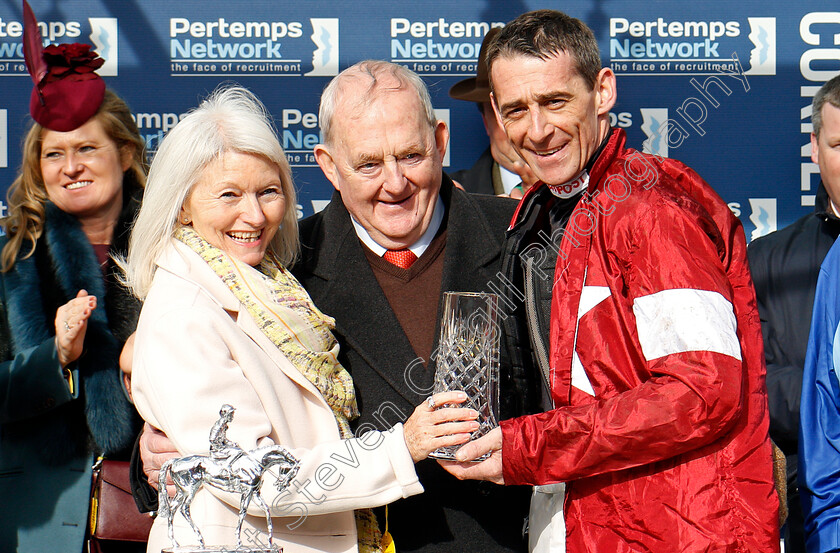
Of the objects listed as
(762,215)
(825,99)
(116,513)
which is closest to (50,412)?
(116,513)

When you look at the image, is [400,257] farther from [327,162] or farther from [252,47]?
[252,47]

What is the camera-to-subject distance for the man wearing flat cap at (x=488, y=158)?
148 inches

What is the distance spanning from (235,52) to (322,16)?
1.27 feet

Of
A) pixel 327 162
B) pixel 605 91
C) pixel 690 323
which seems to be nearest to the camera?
pixel 690 323

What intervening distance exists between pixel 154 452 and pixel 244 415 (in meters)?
0.52

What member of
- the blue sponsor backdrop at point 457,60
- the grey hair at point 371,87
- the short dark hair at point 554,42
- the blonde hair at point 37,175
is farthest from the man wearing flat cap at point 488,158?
the short dark hair at point 554,42

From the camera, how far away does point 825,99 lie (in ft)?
10.6

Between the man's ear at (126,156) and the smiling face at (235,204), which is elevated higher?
the man's ear at (126,156)

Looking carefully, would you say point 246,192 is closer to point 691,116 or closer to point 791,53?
point 691,116

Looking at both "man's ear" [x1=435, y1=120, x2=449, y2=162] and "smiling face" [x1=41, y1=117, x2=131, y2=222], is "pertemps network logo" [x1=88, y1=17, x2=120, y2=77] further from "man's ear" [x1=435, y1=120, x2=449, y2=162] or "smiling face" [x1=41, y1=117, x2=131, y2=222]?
"man's ear" [x1=435, y1=120, x2=449, y2=162]

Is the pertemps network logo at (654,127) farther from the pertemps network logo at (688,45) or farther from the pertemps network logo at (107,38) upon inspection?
the pertemps network logo at (107,38)

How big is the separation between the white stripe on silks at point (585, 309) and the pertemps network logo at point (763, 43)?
95.7 inches

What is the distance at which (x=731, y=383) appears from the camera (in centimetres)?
177

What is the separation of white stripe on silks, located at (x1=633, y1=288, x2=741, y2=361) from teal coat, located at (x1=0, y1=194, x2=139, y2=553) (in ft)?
5.69
